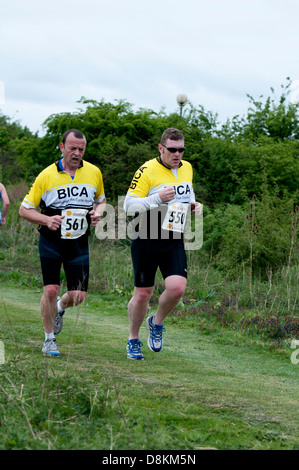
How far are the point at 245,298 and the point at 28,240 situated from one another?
7953 millimetres

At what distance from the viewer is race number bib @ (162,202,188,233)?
7211mm

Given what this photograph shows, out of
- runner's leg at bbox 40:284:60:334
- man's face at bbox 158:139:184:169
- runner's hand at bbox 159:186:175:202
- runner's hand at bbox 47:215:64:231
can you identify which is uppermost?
man's face at bbox 158:139:184:169

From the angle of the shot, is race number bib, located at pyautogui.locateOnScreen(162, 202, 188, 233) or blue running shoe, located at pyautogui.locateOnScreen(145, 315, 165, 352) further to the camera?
blue running shoe, located at pyautogui.locateOnScreen(145, 315, 165, 352)

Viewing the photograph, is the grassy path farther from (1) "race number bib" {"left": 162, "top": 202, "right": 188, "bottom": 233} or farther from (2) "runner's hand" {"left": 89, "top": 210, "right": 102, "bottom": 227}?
(1) "race number bib" {"left": 162, "top": 202, "right": 188, "bottom": 233}

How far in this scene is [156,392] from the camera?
5801 millimetres

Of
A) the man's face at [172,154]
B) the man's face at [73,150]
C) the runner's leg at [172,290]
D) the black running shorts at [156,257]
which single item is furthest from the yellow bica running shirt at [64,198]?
the runner's leg at [172,290]

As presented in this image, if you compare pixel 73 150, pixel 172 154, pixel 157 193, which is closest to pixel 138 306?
pixel 157 193

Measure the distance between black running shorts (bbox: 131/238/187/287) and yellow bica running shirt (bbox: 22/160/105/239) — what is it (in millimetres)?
619

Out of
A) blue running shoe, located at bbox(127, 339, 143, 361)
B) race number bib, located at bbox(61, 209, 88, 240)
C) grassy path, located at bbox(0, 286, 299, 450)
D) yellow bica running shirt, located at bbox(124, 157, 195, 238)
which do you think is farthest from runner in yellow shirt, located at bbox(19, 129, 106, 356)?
blue running shoe, located at bbox(127, 339, 143, 361)

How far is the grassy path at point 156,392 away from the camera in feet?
13.3

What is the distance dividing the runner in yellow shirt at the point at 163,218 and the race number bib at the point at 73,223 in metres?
0.47

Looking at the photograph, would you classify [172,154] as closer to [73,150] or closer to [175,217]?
[175,217]

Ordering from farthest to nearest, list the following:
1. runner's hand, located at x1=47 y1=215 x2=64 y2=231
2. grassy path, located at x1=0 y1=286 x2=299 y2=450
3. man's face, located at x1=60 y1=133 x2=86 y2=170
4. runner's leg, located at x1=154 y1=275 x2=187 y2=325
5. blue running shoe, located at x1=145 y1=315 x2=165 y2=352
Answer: blue running shoe, located at x1=145 y1=315 x2=165 y2=352, runner's leg, located at x1=154 y1=275 x2=187 y2=325, man's face, located at x1=60 y1=133 x2=86 y2=170, runner's hand, located at x1=47 y1=215 x2=64 y2=231, grassy path, located at x1=0 y1=286 x2=299 y2=450

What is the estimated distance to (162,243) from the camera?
24.0ft
